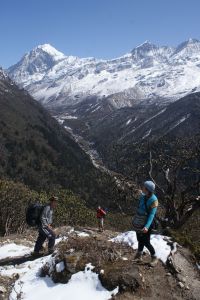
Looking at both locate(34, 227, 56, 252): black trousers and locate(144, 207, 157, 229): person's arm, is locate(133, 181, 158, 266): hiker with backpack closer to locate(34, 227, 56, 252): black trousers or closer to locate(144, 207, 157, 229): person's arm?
locate(144, 207, 157, 229): person's arm

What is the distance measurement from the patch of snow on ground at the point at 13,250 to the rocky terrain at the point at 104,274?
2650mm

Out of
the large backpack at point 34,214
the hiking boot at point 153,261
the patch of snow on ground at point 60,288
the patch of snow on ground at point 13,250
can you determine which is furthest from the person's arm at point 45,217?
the hiking boot at point 153,261

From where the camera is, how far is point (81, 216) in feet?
281

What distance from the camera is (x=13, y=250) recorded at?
70.9 feet

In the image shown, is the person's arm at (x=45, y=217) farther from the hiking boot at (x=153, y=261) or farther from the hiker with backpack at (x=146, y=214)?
the hiking boot at (x=153, y=261)

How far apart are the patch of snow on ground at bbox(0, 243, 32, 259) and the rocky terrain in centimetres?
265

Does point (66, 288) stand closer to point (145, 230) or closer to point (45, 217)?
point (145, 230)

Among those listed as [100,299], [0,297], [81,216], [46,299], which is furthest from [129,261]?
[81,216]

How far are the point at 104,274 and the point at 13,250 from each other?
8445 millimetres

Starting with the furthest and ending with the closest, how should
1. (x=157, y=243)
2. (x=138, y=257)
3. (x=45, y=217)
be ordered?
(x=45, y=217) < (x=157, y=243) < (x=138, y=257)

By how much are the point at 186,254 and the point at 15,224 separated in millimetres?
35418

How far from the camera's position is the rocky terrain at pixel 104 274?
14.2 m

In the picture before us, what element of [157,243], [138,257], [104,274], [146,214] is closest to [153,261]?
[138,257]

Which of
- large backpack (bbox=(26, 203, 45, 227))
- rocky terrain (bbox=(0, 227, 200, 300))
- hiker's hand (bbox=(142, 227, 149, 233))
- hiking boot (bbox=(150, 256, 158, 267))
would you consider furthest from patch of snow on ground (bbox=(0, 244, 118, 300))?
large backpack (bbox=(26, 203, 45, 227))
